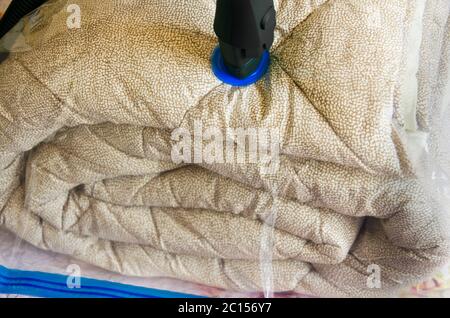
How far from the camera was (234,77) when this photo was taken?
49 centimetres

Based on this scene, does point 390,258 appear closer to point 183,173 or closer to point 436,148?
point 436,148

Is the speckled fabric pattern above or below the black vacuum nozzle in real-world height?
below

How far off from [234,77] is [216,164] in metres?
0.10

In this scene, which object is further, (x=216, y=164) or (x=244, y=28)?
(x=216, y=164)

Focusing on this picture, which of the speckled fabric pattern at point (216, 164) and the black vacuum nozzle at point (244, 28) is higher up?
the black vacuum nozzle at point (244, 28)

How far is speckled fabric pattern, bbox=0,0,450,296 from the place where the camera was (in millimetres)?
468

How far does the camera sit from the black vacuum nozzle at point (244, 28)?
1.31ft

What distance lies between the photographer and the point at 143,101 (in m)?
0.49

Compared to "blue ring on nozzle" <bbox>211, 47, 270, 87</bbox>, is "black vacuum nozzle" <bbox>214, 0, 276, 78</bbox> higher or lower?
higher

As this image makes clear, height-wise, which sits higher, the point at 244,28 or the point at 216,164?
the point at 244,28

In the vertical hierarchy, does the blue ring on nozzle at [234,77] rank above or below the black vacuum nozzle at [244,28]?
below

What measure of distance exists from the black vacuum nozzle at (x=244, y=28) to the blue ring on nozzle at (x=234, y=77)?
0.07 ft

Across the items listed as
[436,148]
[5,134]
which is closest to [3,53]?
[5,134]

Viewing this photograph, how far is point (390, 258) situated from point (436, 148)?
5.9 inches
